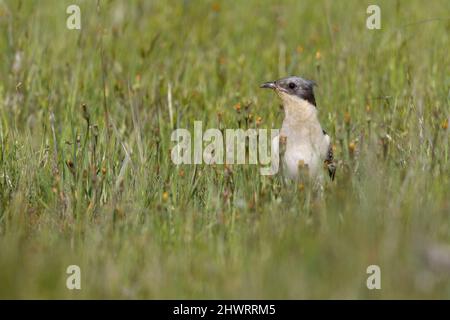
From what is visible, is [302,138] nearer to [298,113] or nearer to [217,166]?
[298,113]

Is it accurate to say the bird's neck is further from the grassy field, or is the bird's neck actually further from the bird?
the grassy field

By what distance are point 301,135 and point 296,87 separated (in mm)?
495

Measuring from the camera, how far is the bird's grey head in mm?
7191

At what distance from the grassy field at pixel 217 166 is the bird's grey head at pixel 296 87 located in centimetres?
33

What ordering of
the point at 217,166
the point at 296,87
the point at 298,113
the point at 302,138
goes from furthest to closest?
the point at 296,87 < the point at 298,113 < the point at 302,138 < the point at 217,166

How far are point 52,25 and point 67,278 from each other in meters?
5.52

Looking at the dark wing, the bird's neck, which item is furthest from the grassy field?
the bird's neck

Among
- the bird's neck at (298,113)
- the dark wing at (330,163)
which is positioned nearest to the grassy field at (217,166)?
the dark wing at (330,163)

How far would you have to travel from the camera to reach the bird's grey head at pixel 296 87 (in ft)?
23.6

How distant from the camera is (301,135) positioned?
6.88 meters

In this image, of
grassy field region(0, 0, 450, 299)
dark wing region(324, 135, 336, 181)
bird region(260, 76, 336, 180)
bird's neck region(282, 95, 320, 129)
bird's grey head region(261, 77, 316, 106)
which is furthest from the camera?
bird's grey head region(261, 77, 316, 106)

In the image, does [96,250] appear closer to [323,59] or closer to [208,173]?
[208,173]

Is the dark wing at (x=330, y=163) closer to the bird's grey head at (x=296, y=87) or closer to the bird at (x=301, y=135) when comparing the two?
the bird at (x=301, y=135)

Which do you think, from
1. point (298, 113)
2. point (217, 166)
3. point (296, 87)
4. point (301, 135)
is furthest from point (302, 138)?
point (217, 166)
